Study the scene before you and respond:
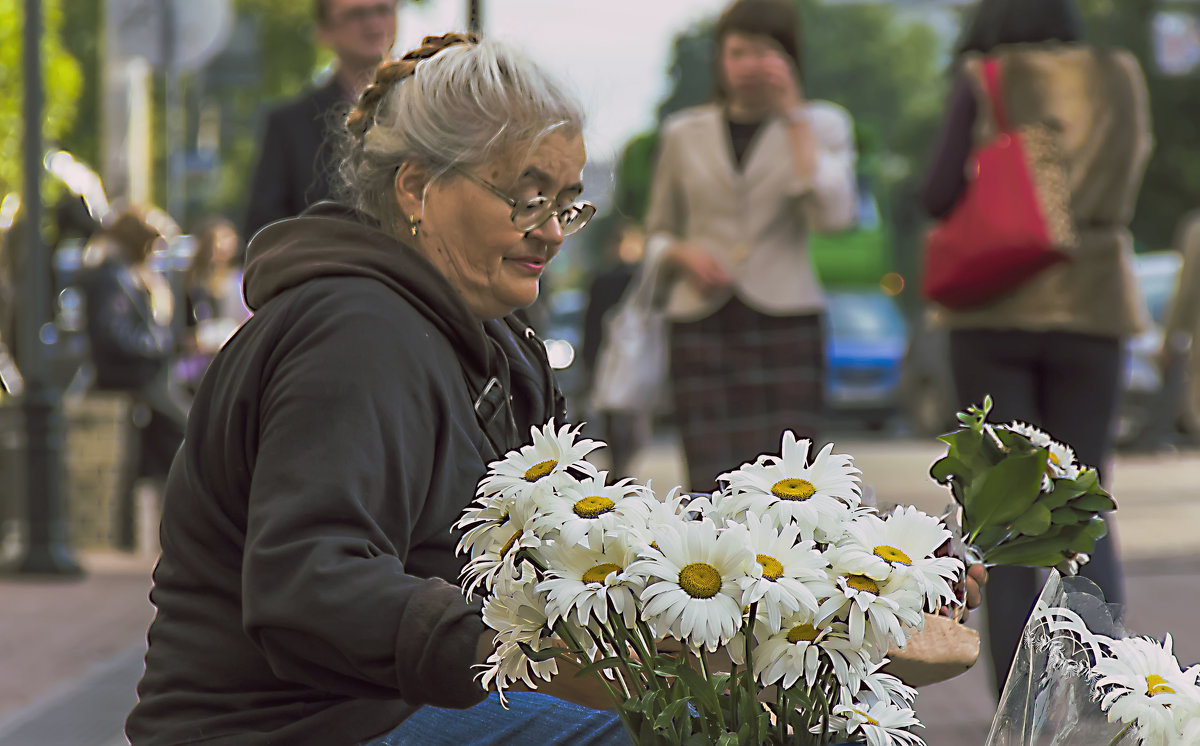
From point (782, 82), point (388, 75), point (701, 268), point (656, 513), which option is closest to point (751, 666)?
point (656, 513)

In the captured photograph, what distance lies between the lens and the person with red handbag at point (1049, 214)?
4676 millimetres

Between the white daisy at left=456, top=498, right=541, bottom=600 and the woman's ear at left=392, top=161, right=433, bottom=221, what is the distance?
75cm

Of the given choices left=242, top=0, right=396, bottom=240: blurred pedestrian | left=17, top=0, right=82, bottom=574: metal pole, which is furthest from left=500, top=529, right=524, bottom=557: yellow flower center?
left=17, top=0, right=82, bottom=574: metal pole

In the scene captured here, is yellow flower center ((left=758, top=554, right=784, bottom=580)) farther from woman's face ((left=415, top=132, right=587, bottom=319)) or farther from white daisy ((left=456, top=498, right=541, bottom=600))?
woman's face ((left=415, top=132, right=587, bottom=319))

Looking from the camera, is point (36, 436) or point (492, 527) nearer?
point (492, 527)

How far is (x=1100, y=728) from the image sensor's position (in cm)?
182

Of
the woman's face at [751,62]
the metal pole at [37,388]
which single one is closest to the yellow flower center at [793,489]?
the woman's face at [751,62]

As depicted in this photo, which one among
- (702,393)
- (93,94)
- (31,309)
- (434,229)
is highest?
(434,229)

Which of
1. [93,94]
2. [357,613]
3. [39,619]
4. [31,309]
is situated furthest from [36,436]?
[93,94]

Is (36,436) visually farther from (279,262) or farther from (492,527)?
(492,527)

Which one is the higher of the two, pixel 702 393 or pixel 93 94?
pixel 702 393

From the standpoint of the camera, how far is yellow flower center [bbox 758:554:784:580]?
159cm

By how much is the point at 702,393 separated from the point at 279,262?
11.1ft

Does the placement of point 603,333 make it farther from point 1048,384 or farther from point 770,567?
point 770,567
